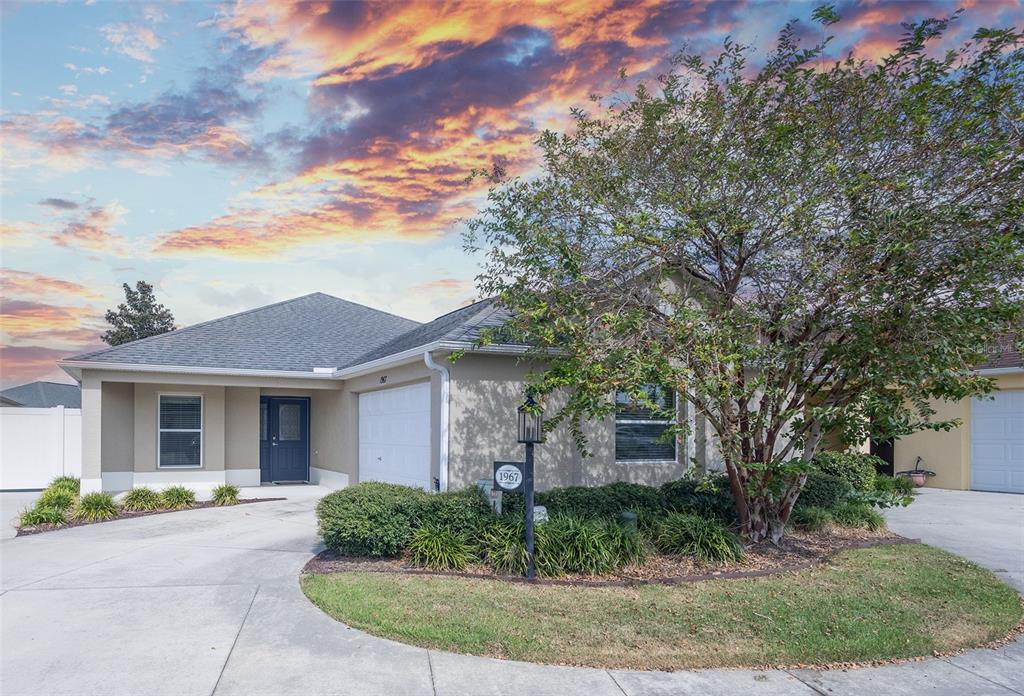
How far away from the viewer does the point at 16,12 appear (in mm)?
9539

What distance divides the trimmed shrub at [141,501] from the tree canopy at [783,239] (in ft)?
26.9

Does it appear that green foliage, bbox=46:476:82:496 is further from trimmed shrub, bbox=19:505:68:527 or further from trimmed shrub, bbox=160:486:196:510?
trimmed shrub, bbox=19:505:68:527

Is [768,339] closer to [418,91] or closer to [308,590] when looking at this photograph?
Answer: [308,590]

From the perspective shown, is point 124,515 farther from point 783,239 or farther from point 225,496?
point 783,239

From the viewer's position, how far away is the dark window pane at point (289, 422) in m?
17.1

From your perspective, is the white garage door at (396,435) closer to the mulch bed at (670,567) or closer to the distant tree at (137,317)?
the mulch bed at (670,567)

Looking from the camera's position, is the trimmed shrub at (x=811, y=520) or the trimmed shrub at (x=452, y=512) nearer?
the trimmed shrub at (x=452, y=512)

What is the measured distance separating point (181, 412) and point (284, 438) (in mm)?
2732

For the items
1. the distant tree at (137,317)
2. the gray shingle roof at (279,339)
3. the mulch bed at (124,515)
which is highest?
the distant tree at (137,317)

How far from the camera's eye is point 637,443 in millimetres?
11648

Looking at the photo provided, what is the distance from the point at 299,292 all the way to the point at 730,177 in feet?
47.8

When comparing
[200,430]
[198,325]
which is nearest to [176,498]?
[200,430]

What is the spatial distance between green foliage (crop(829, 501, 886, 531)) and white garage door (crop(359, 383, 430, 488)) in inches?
254

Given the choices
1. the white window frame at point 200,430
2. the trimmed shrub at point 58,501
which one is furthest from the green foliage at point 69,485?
the white window frame at point 200,430
